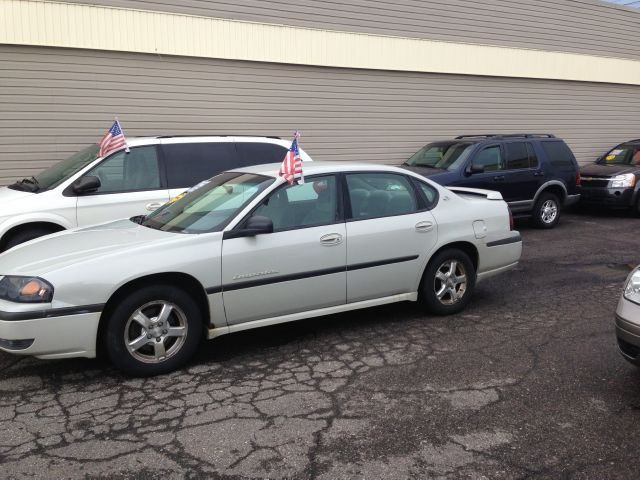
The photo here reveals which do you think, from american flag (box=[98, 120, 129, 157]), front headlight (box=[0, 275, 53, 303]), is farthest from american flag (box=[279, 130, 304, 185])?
american flag (box=[98, 120, 129, 157])

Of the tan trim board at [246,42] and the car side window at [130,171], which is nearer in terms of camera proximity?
the car side window at [130,171]

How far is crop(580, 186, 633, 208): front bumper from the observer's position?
1242 centimetres

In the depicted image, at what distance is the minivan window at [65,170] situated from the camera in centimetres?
706

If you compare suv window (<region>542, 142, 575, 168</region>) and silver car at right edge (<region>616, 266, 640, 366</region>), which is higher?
suv window (<region>542, 142, 575, 168</region>)

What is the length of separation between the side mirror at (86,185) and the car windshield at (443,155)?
232 inches

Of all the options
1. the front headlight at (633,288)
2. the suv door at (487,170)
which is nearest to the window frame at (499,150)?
the suv door at (487,170)

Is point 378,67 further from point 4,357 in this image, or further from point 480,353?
point 4,357

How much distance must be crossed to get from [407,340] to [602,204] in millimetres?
9051

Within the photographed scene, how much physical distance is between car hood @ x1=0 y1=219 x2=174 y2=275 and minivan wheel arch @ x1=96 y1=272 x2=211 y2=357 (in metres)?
0.26

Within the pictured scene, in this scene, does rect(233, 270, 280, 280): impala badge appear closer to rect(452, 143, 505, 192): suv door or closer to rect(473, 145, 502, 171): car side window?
rect(452, 143, 505, 192): suv door

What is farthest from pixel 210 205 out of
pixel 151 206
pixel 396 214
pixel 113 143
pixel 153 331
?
pixel 113 143

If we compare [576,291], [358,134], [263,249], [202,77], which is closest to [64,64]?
[202,77]

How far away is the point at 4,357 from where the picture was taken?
5.04 metres

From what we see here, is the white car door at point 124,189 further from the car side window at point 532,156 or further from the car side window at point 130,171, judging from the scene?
the car side window at point 532,156
